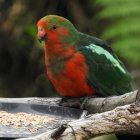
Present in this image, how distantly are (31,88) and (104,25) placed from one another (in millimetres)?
1577

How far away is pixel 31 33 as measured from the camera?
19.6ft

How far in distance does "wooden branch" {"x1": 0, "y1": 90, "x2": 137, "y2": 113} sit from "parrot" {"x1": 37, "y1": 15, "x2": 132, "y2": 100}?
0.15m

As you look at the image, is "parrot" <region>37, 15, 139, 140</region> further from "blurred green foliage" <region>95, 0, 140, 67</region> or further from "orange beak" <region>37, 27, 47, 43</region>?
"blurred green foliage" <region>95, 0, 140, 67</region>

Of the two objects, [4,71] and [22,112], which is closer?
[22,112]

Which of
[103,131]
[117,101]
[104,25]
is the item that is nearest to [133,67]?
[104,25]

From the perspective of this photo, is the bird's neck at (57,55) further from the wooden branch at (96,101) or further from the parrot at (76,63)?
the wooden branch at (96,101)

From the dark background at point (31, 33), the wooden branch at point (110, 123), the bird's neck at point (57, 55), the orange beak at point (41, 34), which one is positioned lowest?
the dark background at point (31, 33)

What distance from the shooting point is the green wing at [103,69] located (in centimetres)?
352

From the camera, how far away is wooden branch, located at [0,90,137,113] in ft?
8.62

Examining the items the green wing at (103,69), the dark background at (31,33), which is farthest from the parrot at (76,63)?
the dark background at (31,33)

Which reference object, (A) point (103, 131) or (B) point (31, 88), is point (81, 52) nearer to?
(A) point (103, 131)

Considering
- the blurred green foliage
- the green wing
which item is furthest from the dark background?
the green wing

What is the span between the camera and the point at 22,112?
2729mm

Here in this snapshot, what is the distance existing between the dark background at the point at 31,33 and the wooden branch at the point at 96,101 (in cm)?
236
